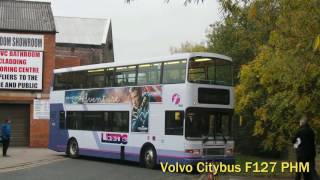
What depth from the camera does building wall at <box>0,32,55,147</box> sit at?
116ft

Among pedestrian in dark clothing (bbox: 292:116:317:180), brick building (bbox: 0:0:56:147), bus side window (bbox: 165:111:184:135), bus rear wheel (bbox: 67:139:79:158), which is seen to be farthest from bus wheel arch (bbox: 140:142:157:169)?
brick building (bbox: 0:0:56:147)

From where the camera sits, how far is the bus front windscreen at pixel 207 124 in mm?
20750

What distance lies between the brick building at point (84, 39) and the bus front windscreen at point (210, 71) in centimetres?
2687

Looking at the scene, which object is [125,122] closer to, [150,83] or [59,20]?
[150,83]

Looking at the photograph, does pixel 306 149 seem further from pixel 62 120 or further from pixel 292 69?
pixel 62 120

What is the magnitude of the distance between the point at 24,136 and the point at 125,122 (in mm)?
13871

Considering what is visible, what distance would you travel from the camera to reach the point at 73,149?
91.4 feet

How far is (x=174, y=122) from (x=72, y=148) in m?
8.11

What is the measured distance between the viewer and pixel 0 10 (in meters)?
37.3

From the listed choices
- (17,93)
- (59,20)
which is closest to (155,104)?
(17,93)

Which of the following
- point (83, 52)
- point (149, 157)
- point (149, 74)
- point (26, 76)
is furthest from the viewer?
point (83, 52)

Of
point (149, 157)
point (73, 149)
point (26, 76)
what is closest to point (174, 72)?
point (149, 157)

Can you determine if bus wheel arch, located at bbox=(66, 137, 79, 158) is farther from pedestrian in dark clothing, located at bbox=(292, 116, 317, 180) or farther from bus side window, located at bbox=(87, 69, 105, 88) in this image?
pedestrian in dark clothing, located at bbox=(292, 116, 317, 180)

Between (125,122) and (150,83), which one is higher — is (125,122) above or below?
below
